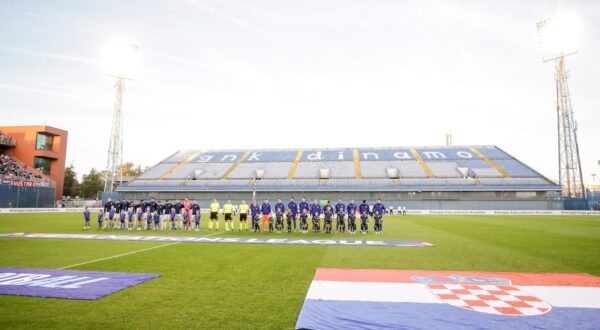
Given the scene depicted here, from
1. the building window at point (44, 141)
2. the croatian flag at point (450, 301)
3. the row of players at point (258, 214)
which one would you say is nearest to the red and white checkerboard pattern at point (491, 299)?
the croatian flag at point (450, 301)

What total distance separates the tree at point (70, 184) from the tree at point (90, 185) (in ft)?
4.94

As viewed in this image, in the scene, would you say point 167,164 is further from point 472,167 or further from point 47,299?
point 47,299

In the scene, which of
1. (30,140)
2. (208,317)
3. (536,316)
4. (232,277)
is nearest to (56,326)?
(208,317)

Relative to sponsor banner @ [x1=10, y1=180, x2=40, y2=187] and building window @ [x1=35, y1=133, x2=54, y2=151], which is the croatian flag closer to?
sponsor banner @ [x1=10, y1=180, x2=40, y2=187]

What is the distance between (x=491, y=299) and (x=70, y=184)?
84445 millimetres

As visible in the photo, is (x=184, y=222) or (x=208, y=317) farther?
(x=184, y=222)

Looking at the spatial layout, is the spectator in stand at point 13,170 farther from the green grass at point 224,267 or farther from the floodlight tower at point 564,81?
the floodlight tower at point 564,81

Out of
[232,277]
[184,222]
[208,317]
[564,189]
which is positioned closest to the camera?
[208,317]

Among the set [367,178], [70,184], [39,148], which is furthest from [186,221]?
[70,184]

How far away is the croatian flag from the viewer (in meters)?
4.71

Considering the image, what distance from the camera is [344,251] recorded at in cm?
1167

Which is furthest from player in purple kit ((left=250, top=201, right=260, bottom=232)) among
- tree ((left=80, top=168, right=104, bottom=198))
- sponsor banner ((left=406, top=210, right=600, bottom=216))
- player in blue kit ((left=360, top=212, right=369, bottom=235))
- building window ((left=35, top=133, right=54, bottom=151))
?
tree ((left=80, top=168, right=104, bottom=198))

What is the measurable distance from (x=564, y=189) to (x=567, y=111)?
11.1 meters

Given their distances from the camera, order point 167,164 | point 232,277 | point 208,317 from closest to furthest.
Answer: point 208,317
point 232,277
point 167,164
